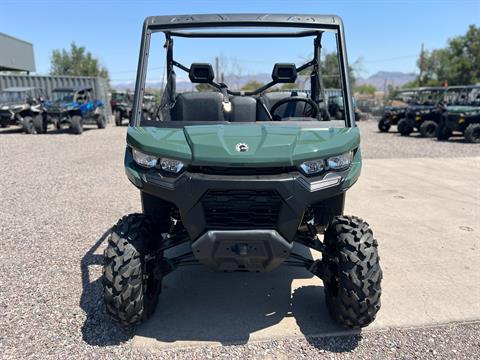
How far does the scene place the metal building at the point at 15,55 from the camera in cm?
2923

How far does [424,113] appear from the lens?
15.9 meters

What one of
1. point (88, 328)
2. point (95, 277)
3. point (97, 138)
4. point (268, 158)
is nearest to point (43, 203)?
point (95, 277)

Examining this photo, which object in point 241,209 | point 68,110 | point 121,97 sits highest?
point 121,97

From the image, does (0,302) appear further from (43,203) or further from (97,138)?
(97,138)

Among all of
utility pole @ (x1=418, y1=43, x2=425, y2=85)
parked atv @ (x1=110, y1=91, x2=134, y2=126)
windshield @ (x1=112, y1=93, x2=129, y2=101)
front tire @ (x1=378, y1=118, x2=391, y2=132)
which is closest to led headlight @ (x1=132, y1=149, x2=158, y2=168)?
front tire @ (x1=378, y1=118, x2=391, y2=132)

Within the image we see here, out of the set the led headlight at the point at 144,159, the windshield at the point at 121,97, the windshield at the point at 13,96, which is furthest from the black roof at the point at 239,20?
the windshield at the point at 121,97

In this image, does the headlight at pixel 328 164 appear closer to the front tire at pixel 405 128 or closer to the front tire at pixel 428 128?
the front tire at pixel 428 128

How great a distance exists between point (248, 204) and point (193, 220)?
340mm

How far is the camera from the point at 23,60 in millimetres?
32906

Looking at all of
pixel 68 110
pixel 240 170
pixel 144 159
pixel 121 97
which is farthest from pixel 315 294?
pixel 121 97

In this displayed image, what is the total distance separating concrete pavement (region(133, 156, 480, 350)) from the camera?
2.76 metres

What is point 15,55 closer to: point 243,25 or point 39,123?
point 39,123

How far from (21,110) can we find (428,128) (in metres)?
16.0

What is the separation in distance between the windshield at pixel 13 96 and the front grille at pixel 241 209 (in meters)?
17.2
